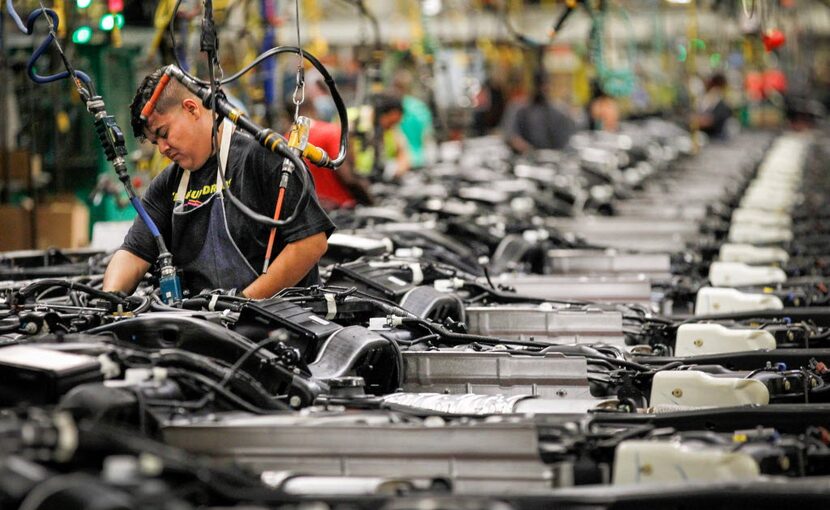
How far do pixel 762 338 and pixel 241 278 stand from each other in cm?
228

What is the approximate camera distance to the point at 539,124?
1661 centimetres

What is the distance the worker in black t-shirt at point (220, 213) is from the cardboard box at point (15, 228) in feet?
14.4

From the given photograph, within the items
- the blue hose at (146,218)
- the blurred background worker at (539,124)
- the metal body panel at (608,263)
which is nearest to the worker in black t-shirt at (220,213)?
the blue hose at (146,218)

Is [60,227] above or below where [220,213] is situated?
below

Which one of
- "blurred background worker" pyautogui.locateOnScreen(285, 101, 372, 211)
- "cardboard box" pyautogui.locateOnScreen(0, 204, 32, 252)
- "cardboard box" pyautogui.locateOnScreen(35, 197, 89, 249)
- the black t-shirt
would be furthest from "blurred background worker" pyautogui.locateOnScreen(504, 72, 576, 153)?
the black t-shirt

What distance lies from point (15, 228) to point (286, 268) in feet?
16.9

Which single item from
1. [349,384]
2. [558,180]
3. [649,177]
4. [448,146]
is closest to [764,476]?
[349,384]

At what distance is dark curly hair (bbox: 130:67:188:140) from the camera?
5219 millimetres

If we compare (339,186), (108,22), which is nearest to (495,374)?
(108,22)

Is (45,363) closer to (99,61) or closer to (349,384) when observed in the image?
(349,384)

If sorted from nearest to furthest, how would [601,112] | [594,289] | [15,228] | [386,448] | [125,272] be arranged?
[386,448], [125,272], [594,289], [15,228], [601,112]

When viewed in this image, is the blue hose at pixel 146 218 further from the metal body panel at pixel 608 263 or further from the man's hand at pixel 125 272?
the metal body panel at pixel 608 263

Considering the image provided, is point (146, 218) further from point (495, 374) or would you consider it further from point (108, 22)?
point (108, 22)

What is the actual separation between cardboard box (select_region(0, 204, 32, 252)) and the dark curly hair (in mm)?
4611
